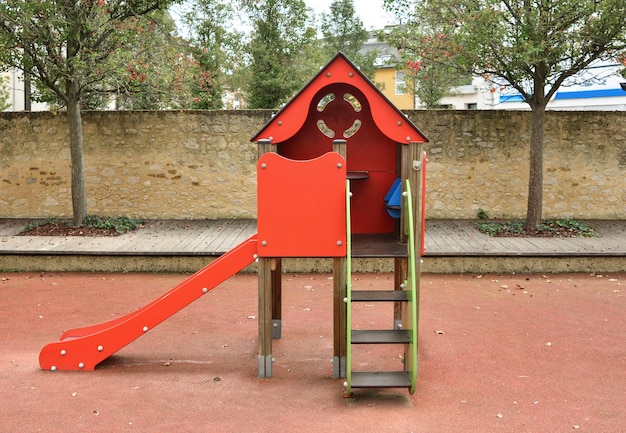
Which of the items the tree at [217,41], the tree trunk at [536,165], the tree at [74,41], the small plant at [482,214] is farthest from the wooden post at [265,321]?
the tree at [217,41]

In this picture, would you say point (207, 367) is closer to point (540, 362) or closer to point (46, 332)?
point (46, 332)

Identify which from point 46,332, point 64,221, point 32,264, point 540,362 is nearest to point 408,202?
point 540,362

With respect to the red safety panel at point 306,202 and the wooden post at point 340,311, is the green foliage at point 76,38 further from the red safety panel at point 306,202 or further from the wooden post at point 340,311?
the wooden post at point 340,311

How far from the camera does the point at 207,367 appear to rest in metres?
5.70

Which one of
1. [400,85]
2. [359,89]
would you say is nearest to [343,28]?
[400,85]

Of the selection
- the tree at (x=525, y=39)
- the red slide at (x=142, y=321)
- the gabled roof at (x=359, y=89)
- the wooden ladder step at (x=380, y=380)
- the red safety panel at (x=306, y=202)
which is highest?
the tree at (x=525, y=39)

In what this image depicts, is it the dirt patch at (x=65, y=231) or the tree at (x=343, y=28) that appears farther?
the tree at (x=343, y=28)

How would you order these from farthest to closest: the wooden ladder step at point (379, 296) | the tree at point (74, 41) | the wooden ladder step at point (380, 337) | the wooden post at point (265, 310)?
the tree at point (74, 41)
the wooden post at point (265, 310)
the wooden ladder step at point (379, 296)
the wooden ladder step at point (380, 337)

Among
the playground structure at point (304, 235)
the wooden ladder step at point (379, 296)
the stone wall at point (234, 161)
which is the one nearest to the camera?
the wooden ladder step at point (379, 296)

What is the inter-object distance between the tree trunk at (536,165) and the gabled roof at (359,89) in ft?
20.2

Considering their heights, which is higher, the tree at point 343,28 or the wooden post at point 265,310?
the tree at point 343,28

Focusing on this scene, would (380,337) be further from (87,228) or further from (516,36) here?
(87,228)

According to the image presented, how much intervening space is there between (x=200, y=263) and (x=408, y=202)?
438cm

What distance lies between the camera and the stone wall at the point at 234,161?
40.6ft
